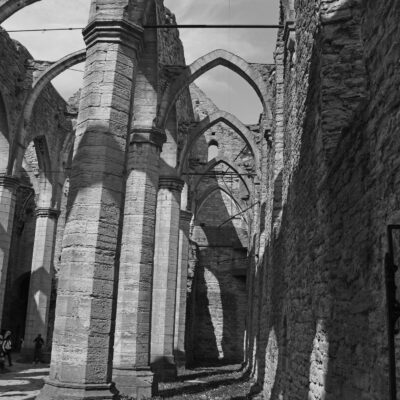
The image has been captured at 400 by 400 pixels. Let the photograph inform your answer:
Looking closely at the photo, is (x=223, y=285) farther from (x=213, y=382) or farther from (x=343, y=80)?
(x=343, y=80)

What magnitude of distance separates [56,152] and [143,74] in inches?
330

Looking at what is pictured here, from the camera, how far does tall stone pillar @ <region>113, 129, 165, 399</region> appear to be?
977cm

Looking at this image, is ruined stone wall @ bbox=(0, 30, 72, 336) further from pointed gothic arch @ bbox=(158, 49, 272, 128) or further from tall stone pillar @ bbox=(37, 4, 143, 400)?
tall stone pillar @ bbox=(37, 4, 143, 400)

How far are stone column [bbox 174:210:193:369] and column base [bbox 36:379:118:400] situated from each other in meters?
Answer: 10.4

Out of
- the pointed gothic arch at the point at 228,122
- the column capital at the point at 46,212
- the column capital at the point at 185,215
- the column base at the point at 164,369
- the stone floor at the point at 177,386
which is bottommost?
the stone floor at the point at 177,386

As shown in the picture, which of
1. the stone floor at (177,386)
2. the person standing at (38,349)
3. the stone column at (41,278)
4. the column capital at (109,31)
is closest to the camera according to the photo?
the column capital at (109,31)

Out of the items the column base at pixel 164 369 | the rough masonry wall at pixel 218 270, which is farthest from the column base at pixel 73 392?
the rough masonry wall at pixel 218 270

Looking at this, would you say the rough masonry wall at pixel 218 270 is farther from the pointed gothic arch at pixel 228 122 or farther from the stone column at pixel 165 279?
the stone column at pixel 165 279

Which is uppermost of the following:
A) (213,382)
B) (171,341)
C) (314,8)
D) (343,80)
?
(314,8)

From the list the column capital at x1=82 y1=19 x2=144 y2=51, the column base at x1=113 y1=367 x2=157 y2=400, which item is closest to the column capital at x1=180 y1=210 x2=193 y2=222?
the column base at x1=113 y1=367 x2=157 y2=400

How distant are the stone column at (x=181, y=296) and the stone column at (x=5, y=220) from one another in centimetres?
556

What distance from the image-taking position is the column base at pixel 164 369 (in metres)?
13.3

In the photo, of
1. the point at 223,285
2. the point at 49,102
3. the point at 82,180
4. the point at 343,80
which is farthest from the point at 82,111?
the point at 223,285

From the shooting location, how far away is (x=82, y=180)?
6.94 meters
